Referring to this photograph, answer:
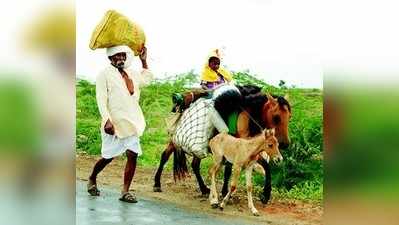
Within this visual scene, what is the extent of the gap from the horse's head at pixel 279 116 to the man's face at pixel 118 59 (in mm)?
849

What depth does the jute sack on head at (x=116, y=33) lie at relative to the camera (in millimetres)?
4094

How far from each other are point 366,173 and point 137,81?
1436mm

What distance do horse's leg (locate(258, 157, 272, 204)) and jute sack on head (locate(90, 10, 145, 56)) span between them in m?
0.94

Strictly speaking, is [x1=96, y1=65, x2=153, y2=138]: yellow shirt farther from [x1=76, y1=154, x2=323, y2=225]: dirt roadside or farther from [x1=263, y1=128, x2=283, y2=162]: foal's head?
[x1=263, y1=128, x2=283, y2=162]: foal's head

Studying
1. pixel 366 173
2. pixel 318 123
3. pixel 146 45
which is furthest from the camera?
pixel 146 45

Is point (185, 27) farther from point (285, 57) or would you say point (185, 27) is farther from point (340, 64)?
point (340, 64)

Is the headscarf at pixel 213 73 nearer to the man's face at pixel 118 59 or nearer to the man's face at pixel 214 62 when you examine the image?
the man's face at pixel 214 62

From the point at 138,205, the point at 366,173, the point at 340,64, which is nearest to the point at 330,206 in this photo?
the point at 366,173

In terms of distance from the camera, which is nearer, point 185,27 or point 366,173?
point 366,173

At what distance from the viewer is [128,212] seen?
423 cm

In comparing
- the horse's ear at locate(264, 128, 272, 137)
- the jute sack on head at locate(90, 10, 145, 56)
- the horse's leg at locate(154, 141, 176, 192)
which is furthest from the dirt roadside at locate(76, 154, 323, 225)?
the jute sack on head at locate(90, 10, 145, 56)

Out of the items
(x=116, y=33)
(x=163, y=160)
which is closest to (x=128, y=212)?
(x=163, y=160)

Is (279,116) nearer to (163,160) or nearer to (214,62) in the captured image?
(214,62)

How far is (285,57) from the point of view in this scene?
4.00 metres
